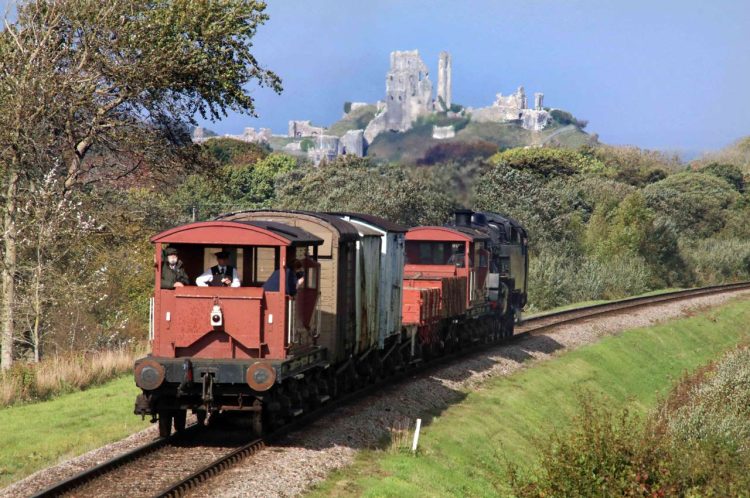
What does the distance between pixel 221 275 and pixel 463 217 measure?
1763cm

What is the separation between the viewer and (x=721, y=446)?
20.2 m

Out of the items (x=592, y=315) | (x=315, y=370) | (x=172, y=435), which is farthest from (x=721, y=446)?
(x=592, y=315)

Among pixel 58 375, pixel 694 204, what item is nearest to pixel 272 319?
pixel 58 375

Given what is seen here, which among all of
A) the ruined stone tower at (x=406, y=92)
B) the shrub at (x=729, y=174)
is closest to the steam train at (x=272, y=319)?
the ruined stone tower at (x=406, y=92)

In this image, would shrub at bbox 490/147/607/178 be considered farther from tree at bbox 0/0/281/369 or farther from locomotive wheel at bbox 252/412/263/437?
locomotive wheel at bbox 252/412/263/437

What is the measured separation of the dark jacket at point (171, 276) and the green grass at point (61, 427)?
2.63 metres

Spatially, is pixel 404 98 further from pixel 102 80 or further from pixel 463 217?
pixel 102 80

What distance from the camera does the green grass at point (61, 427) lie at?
1508cm

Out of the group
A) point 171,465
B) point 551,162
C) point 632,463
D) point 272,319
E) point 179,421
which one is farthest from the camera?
point 551,162

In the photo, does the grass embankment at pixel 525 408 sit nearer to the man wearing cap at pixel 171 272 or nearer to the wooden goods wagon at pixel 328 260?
the wooden goods wagon at pixel 328 260

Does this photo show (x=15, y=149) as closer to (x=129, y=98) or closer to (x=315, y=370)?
(x=129, y=98)

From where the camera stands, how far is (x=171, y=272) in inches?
612

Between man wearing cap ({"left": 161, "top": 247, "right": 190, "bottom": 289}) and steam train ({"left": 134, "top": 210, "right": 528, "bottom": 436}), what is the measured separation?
0.22ft

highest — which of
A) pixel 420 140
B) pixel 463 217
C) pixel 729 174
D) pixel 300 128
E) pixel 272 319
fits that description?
pixel 300 128
